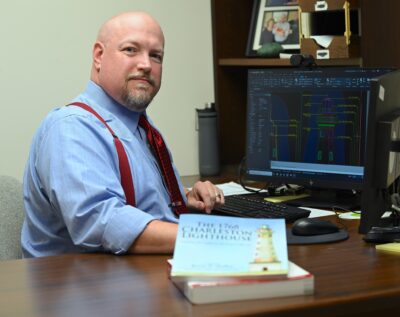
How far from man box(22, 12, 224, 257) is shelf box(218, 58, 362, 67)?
73 cm

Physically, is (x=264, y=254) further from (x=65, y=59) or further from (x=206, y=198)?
(x=65, y=59)

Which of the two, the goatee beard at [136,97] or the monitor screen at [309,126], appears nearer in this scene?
the goatee beard at [136,97]

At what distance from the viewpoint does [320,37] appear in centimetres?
268

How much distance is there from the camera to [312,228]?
69.4 inches

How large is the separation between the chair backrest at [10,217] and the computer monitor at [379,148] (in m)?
0.98

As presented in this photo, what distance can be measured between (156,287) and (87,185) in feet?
1.34

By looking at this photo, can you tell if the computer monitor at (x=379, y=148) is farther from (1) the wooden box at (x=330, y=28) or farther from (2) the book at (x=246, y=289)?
(1) the wooden box at (x=330, y=28)

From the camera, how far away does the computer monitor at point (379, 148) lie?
1.63m

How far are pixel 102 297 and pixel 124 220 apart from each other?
1.11 ft

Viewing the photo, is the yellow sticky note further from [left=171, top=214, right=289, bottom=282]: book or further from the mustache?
the mustache

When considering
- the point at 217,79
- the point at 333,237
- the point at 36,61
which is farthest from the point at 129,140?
the point at 217,79

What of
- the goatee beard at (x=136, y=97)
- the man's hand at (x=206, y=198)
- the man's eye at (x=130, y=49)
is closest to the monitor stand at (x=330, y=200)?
the man's hand at (x=206, y=198)

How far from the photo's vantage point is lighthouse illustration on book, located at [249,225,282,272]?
1332mm

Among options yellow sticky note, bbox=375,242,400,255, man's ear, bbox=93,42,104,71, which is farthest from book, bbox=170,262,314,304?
man's ear, bbox=93,42,104,71
